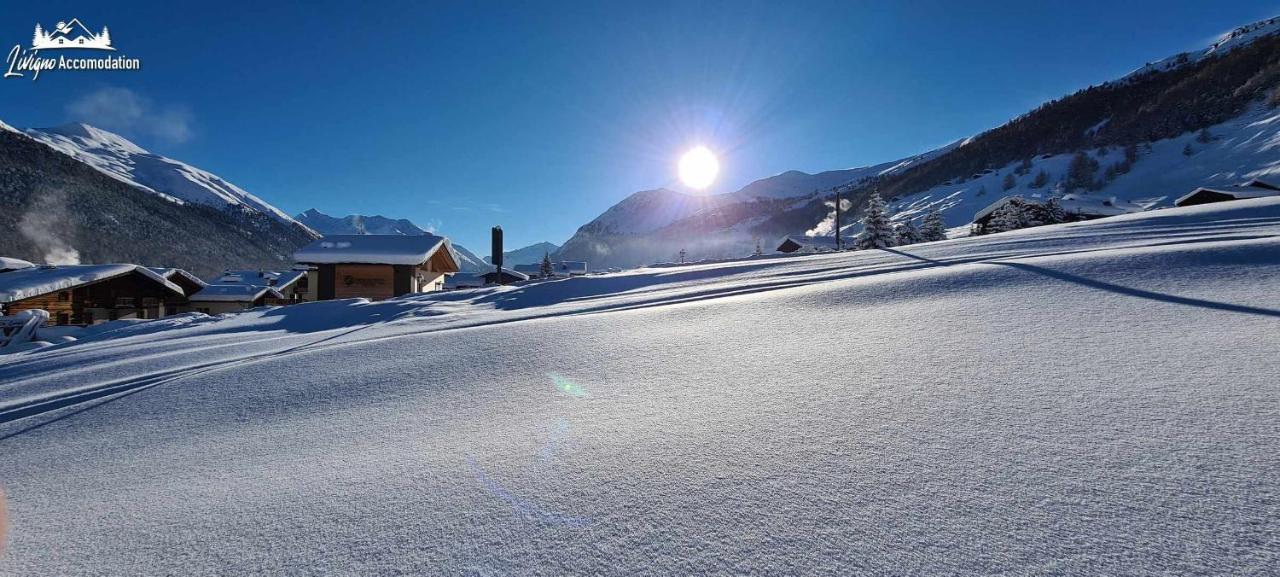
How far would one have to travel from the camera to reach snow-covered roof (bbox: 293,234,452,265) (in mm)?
19902

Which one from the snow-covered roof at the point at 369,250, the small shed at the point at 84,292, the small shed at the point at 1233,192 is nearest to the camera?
the small shed at the point at 84,292

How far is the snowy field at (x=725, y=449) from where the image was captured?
1.28 meters

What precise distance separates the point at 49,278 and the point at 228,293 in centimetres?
1180

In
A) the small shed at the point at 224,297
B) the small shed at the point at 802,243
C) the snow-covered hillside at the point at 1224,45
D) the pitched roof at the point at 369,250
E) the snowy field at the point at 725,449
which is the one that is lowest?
the snowy field at the point at 725,449

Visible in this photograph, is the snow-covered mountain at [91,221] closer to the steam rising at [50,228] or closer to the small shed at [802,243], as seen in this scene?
the steam rising at [50,228]

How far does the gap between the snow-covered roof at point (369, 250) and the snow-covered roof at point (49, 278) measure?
744 cm

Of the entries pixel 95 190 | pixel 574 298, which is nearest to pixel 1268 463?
pixel 574 298

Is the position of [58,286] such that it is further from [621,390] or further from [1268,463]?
[1268,463]

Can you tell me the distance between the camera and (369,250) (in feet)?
67.4

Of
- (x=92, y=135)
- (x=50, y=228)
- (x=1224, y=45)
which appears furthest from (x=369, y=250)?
(x=92, y=135)

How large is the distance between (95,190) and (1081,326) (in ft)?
375

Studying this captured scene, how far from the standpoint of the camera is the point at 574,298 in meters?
8.14

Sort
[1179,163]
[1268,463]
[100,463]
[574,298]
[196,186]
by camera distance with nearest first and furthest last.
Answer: [1268,463] → [100,463] → [574,298] → [1179,163] → [196,186]

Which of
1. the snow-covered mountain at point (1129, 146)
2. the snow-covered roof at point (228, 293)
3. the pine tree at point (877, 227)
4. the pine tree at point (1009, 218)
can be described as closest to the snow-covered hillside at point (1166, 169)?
the snow-covered mountain at point (1129, 146)
